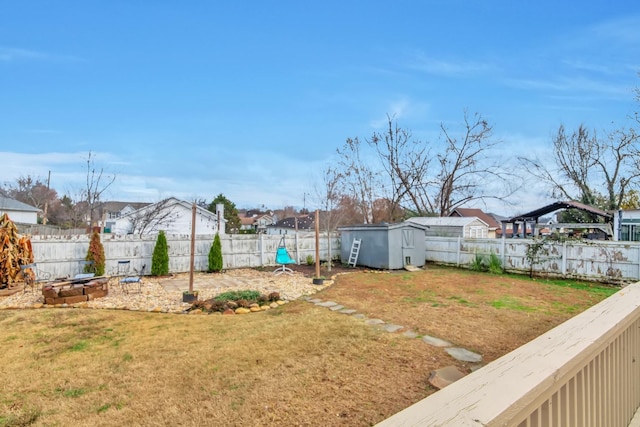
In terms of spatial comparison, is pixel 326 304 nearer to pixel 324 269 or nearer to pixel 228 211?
pixel 324 269

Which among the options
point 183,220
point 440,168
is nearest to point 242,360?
point 440,168

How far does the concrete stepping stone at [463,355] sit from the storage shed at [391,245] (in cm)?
775

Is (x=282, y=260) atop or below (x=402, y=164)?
below

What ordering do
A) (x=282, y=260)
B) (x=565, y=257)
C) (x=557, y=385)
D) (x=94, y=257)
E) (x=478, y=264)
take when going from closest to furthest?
(x=557, y=385) < (x=94, y=257) < (x=565, y=257) < (x=282, y=260) < (x=478, y=264)

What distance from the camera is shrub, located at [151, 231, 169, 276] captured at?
10508mm

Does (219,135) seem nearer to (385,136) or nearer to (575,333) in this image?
(385,136)

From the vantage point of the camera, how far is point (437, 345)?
4340 mm

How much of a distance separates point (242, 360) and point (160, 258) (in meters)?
7.81

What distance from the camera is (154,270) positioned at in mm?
10484

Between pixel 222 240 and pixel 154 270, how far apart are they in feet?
7.90

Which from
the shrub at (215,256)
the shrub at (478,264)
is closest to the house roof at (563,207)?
the shrub at (478,264)

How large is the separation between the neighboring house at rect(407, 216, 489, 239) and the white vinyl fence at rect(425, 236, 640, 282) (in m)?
3.63

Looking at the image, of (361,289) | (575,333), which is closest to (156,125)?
(361,289)

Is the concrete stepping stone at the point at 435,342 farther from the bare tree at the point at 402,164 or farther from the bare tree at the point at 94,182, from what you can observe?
the bare tree at the point at 402,164
